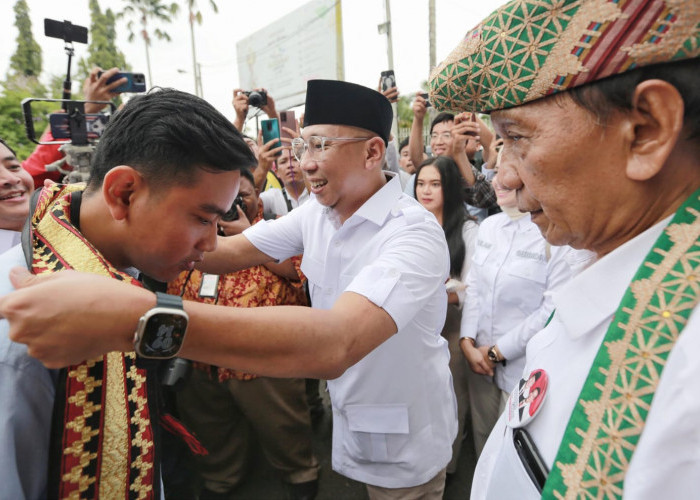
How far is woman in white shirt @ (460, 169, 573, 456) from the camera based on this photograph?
99.7 inches

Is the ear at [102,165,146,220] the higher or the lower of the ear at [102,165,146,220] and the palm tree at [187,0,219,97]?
the lower

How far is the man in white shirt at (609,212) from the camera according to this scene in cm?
63

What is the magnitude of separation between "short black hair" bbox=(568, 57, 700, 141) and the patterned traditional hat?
0.7 inches

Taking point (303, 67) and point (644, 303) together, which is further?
point (303, 67)

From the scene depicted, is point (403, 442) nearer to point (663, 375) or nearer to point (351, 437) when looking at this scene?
point (351, 437)

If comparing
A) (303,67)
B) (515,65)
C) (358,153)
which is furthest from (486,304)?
(303,67)

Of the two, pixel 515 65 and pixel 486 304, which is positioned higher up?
pixel 515 65

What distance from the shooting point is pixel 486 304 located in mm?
2834

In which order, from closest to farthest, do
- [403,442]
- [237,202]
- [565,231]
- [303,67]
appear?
1. [565,231]
2. [403,442]
3. [237,202]
4. [303,67]

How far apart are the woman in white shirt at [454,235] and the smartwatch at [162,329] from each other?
2646 millimetres

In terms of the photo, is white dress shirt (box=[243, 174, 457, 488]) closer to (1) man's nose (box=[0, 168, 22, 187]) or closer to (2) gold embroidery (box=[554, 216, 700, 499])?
(2) gold embroidery (box=[554, 216, 700, 499])

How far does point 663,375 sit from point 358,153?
174 cm

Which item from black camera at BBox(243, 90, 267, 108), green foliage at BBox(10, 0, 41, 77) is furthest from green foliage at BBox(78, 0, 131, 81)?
black camera at BBox(243, 90, 267, 108)

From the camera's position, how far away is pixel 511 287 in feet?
8.72
